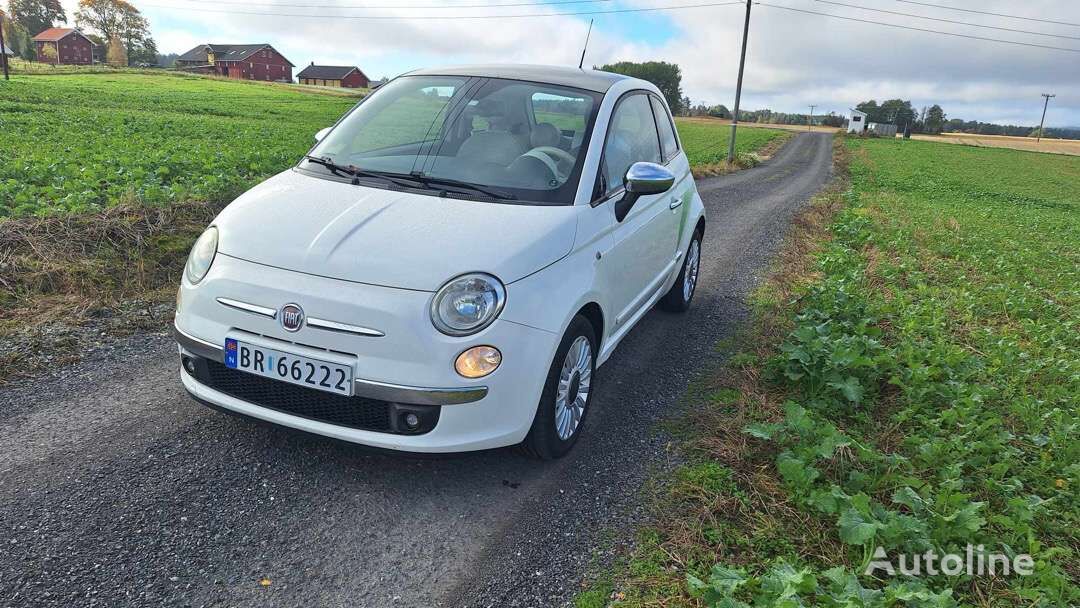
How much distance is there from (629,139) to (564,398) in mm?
1832

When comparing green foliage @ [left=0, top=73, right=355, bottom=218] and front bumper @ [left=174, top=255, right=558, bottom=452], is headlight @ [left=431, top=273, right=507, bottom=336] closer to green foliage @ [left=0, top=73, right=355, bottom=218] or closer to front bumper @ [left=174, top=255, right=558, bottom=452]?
front bumper @ [left=174, top=255, right=558, bottom=452]

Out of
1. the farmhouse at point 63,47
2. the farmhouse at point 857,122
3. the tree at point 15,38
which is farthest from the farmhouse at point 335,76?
the farmhouse at point 857,122

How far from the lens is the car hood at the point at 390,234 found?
290 cm

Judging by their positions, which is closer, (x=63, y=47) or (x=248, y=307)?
(x=248, y=307)

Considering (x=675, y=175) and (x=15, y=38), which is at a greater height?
(x=15, y=38)

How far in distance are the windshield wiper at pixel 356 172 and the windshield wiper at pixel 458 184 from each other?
47mm

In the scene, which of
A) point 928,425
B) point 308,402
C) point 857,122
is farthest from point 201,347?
point 857,122

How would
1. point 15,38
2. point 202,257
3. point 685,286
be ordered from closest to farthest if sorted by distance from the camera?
point 202,257 → point 685,286 → point 15,38

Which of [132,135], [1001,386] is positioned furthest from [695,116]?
[1001,386]

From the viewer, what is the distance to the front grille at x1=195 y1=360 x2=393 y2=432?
9.44ft

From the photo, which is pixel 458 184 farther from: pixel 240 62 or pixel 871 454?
pixel 240 62

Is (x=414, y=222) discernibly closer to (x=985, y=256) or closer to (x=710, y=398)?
(x=710, y=398)

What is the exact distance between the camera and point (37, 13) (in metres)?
97.7

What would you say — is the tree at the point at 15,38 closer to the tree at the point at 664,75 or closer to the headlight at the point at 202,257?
the tree at the point at 664,75
